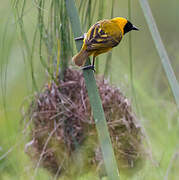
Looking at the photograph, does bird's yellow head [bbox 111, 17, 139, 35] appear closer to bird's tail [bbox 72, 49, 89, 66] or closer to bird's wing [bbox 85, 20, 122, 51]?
bird's wing [bbox 85, 20, 122, 51]

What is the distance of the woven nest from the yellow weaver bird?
0.30 meters

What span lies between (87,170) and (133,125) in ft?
1.48

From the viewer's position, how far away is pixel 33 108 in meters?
2.45

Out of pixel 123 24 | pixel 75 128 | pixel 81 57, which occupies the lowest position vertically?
pixel 75 128

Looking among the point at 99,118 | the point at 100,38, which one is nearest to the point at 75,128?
the point at 100,38

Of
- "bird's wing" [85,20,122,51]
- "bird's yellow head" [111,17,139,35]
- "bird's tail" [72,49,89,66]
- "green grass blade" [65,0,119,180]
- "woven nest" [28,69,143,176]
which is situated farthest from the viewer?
"bird's yellow head" [111,17,139,35]

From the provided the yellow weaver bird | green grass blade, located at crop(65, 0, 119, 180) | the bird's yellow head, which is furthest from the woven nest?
green grass blade, located at crop(65, 0, 119, 180)

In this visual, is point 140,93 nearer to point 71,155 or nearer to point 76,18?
point 71,155

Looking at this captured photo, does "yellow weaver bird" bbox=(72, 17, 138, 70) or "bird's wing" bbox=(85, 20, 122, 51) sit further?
"bird's wing" bbox=(85, 20, 122, 51)

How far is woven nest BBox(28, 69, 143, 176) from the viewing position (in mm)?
2367

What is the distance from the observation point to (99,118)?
143 cm

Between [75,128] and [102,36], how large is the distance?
0.62 meters

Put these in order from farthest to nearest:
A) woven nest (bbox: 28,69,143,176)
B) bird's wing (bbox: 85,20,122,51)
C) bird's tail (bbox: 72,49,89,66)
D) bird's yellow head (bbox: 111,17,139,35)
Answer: bird's yellow head (bbox: 111,17,139,35), woven nest (bbox: 28,69,143,176), bird's wing (bbox: 85,20,122,51), bird's tail (bbox: 72,49,89,66)

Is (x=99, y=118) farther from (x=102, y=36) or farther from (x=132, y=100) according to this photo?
(x=132, y=100)
